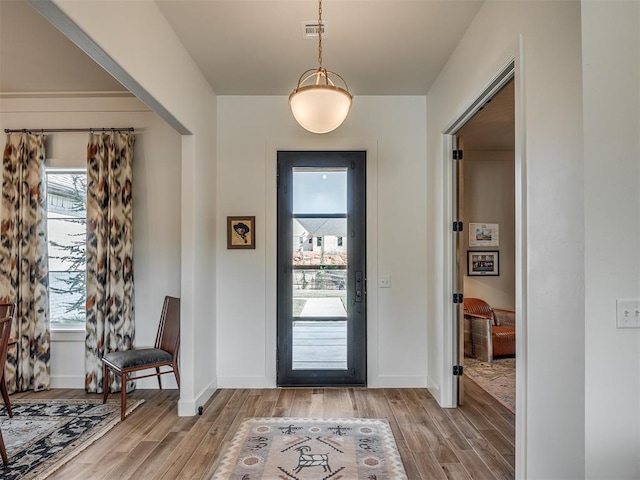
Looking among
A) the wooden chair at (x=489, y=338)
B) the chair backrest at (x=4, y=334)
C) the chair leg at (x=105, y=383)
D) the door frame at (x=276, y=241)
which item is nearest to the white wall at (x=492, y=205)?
the wooden chair at (x=489, y=338)

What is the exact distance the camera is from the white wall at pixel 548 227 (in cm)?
152

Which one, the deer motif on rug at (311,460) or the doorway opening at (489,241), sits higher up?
the doorway opening at (489,241)

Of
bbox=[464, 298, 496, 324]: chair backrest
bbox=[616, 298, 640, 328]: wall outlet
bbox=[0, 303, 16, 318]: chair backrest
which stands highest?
bbox=[616, 298, 640, 328]: wall outlet

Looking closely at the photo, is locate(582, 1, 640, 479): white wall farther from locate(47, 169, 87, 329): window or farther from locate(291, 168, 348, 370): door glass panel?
locate(47, 169, 87, 329): window

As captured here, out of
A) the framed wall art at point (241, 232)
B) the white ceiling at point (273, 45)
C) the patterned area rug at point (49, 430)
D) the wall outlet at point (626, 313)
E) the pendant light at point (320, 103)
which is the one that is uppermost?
the white ceiling at point (273, 45)

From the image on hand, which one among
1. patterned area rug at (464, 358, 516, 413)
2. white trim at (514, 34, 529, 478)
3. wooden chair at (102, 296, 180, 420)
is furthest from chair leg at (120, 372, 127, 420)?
patterned area rug at (464, 358, 516, 413)

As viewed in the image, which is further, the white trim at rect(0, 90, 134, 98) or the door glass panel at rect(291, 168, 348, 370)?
the door glass panel at rect(291, 168, 348, 370)

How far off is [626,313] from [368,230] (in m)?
2.45

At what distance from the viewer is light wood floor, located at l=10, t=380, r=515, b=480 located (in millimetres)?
2305

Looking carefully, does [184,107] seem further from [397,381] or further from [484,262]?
[484,262]

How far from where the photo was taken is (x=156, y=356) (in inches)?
127

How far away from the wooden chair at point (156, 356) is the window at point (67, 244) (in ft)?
2.81

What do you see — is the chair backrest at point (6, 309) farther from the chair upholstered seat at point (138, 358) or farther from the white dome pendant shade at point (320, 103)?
the white dome pendant shade at point (320, 103)

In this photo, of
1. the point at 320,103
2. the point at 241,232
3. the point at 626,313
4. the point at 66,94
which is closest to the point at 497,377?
the point at 626,313
